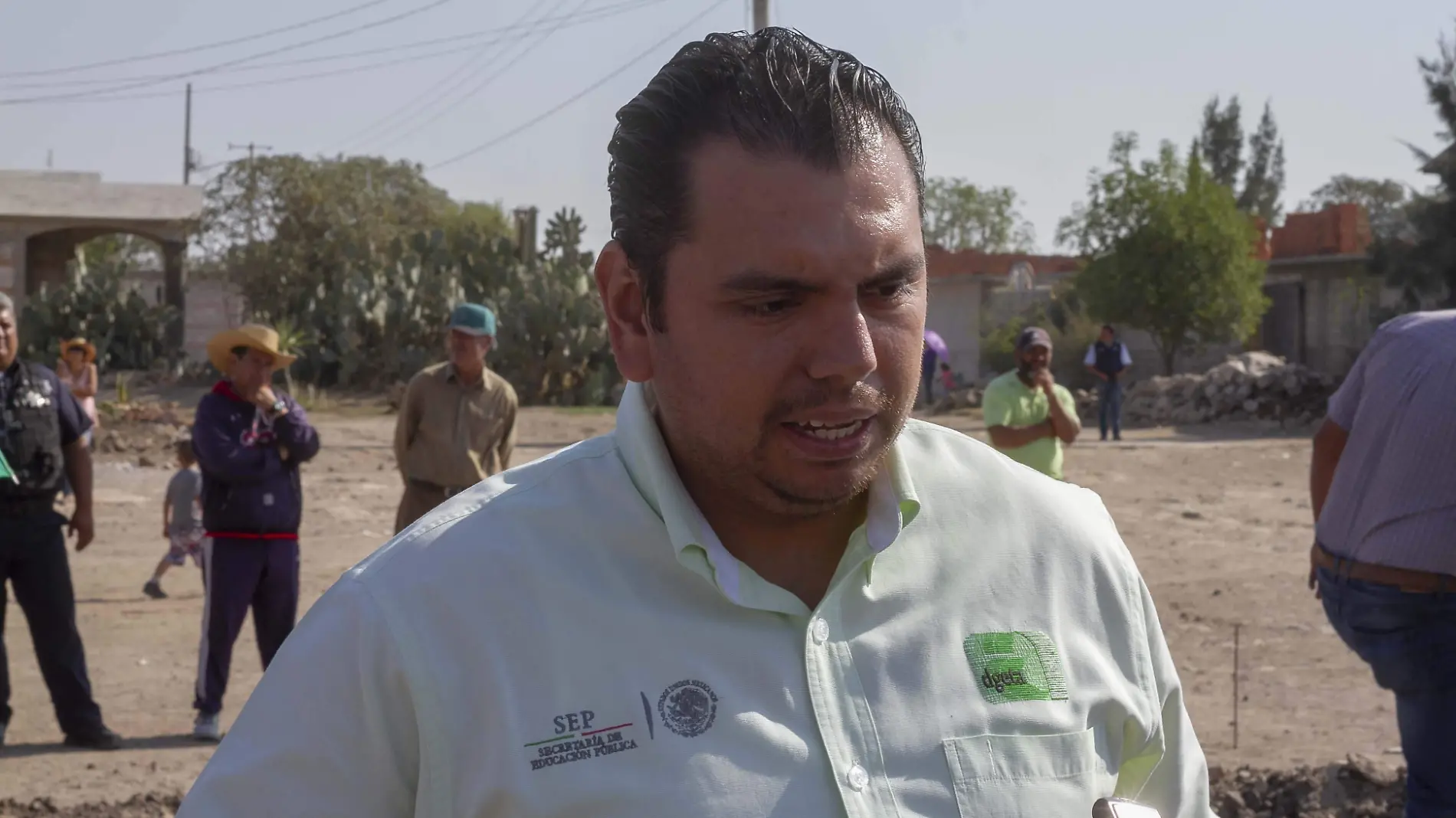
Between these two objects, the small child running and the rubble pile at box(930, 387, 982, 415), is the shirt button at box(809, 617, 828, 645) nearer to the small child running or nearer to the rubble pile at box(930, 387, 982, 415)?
the small child running

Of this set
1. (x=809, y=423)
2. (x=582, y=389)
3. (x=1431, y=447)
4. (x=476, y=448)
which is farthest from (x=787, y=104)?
(x=582, y=389)

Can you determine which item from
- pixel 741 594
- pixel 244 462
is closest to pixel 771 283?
pixel 741 594

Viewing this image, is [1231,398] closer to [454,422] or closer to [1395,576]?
[454,422]

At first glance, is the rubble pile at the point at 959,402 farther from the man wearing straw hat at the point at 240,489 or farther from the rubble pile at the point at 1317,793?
the rubble pile at the point at 1317,793

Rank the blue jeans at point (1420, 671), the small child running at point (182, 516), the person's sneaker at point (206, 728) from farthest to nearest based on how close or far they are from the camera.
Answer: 1. the small child running at point (182, 516)
2. the person's sneaker at point (206, 728)
3. the blue jeans at point (1420, 671)

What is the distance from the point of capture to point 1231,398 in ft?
90.2

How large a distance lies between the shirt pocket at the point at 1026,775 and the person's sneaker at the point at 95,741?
5983 millimetres

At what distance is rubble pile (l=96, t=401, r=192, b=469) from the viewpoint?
58.3 feet

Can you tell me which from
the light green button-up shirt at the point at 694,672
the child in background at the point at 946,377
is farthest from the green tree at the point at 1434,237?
the light green button-up shirt at the point at 694,672

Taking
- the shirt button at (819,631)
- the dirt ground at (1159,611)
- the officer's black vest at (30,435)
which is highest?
the shirt button at (819,631)

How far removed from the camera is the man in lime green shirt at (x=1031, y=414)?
795cm

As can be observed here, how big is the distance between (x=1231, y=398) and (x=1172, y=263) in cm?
570

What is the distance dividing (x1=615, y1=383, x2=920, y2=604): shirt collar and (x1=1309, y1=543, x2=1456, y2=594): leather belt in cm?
284

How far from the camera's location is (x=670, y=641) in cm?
162
